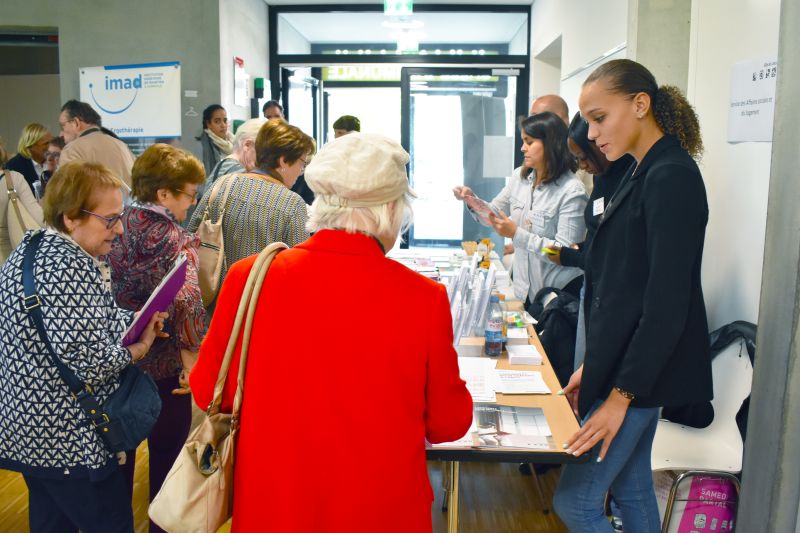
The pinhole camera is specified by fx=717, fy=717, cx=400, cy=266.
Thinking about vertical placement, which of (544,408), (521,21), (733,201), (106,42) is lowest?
(544,408)

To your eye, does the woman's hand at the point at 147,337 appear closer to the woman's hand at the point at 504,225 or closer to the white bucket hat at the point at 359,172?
the white bucket hat at the point at 359,172

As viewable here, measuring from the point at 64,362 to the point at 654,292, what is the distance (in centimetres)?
148

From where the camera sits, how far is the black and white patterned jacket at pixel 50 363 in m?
1.83

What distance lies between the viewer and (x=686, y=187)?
1.69 metres

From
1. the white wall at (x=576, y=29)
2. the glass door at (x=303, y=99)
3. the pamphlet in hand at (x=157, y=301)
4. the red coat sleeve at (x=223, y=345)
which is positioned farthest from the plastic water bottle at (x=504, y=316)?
the glass door at (x=303, y=99)

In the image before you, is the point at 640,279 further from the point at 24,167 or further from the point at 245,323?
the point at 24,167

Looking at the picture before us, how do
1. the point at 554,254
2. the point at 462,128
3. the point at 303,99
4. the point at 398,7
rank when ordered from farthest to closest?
the point at 303,99 < the point at 462,128 < the point at 398,7 < the point at 554,254

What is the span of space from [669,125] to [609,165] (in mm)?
994

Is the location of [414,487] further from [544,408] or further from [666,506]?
[666,506]

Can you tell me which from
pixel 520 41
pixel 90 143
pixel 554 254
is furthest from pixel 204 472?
pixel 520 41

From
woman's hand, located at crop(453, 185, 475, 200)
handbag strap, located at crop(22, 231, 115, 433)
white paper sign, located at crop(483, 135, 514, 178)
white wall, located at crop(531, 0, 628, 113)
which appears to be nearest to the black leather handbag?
handbag strap, located at crop(22, 231, 115, 433)

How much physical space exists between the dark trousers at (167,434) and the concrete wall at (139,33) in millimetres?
4791

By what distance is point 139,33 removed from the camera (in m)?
6.97

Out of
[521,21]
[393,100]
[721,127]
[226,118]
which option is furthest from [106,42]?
[393,100]
